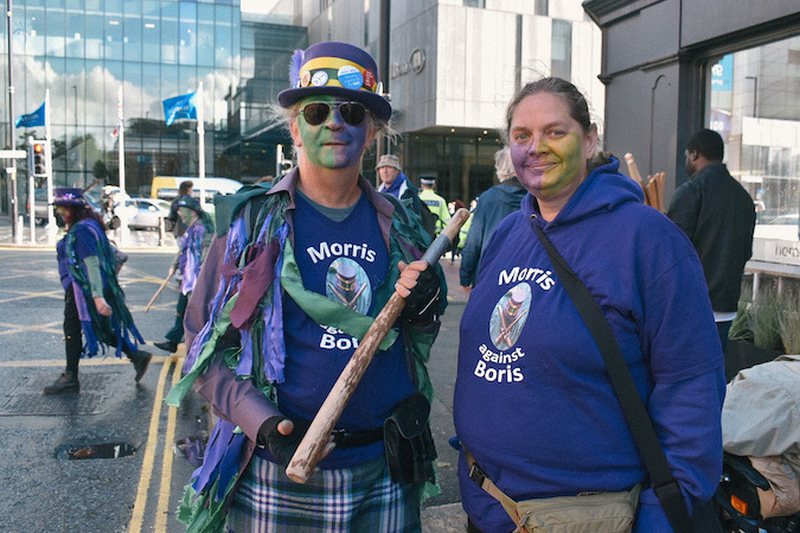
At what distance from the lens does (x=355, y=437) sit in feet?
6.42

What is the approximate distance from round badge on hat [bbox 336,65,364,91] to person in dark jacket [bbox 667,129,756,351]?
3132mm

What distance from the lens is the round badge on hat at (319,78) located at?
2.06 m

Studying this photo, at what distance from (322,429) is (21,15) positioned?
1855 inches

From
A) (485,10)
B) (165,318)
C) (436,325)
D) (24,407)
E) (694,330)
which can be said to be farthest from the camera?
(485,10)

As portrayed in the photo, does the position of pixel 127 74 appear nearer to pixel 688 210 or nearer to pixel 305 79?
pixel 688 210

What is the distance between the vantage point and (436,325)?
2.13 meters

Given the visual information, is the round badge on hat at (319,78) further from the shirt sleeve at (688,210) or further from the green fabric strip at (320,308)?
the shirt sleeve at (688,210)

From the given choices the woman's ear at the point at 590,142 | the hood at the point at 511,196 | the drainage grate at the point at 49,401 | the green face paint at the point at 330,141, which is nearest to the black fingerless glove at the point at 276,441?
the green face paint at the point at 330,141

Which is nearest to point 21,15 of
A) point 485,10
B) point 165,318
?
point 485,10

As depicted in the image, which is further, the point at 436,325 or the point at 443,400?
the point at 443,400

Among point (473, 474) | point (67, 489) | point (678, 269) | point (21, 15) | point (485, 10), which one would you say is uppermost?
point (21, 15)

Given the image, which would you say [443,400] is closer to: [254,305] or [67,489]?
[67,489]

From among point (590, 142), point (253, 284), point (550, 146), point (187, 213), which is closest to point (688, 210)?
point (590, 142)

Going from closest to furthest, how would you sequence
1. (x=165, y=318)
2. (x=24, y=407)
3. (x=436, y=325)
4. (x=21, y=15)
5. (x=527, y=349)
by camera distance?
(x=527, y=349)
(x=436, y=325)
(x=24, y=407)
(x=165, y=318)
(x=21, y=15)
